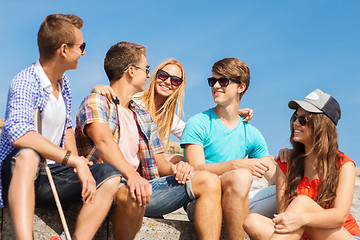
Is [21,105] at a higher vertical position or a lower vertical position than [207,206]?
higher

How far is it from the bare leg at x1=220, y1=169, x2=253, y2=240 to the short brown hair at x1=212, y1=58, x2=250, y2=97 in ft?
4.04

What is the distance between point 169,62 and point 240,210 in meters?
2.29

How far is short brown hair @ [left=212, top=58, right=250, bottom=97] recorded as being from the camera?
16.1 feet

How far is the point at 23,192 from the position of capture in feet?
10.6

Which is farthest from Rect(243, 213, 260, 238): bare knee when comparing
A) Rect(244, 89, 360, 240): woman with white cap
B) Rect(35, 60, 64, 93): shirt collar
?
Rect(35, 60, 64, 93): shirt collar

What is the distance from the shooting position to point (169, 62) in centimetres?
573

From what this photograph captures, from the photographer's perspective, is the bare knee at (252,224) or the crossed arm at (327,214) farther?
the bare knee at (252,224)

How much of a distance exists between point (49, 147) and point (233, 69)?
7.20 feet

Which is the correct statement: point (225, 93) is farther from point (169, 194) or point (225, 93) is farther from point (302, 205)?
point (302, 205)

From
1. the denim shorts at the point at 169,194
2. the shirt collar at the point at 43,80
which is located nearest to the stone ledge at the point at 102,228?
the denim shorts at the point at 169,194

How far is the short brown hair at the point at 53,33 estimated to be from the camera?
12.1ft

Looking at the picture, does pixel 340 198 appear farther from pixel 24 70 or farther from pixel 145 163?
pixel 24 70

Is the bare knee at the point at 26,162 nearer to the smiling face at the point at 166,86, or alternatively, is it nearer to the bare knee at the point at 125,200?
the bare knee at the point at 125,200

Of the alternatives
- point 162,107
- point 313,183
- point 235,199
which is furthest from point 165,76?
point 313,183
